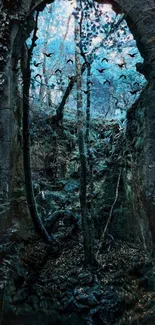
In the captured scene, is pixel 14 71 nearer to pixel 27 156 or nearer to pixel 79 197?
pixel 27 156

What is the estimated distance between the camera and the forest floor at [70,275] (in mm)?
4297

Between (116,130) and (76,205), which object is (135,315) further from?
(116,130)

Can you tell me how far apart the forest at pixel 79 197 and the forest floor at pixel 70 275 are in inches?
0.8

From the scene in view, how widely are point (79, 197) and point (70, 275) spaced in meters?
1.60

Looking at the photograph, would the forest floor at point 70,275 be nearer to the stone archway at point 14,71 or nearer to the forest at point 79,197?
the forest at point 79,197

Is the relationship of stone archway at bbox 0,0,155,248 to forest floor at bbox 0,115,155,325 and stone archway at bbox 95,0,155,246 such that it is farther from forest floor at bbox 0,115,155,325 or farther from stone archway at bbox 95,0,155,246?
forest floor at bbox 0,115,155,325

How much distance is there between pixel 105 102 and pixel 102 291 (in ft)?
39.2

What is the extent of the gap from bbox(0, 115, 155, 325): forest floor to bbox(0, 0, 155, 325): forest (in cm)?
2

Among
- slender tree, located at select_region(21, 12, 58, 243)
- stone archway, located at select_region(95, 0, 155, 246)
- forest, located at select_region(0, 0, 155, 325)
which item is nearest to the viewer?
stone archway, located at select_region(95, 0, 155, 246)

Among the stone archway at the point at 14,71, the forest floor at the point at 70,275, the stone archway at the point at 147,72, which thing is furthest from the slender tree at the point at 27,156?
the stone archway at the point at 147,72

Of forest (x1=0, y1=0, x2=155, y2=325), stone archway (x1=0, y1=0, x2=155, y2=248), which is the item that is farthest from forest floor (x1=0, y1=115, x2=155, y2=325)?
stone archway (x1=0, y1=0, x2=155, y2=248)

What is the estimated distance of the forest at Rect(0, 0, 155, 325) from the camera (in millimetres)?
4281

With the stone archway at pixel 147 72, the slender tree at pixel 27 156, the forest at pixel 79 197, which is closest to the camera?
the stone archway at pixel 147 72

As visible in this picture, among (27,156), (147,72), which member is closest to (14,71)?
(27,156)
